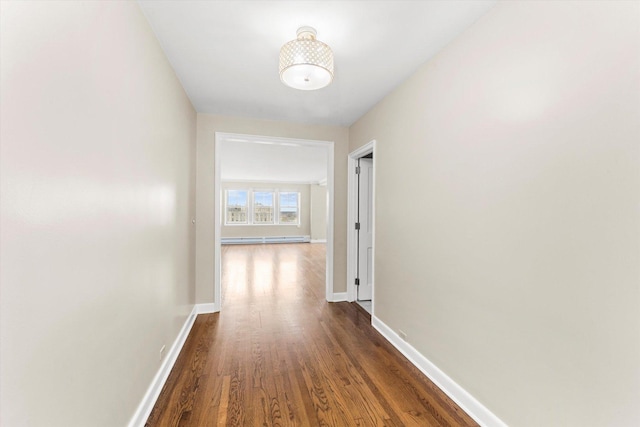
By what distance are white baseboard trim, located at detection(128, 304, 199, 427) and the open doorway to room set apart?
6.91 ft

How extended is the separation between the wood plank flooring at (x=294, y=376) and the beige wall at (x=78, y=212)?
41cm

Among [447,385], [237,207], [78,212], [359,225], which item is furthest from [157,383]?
[237,207]

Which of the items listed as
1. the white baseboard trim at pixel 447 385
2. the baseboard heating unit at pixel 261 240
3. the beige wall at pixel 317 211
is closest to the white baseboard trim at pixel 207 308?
the white baseboard trim at pixel 447 385

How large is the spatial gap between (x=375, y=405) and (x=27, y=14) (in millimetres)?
2395

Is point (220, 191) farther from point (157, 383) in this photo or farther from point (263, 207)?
point (263, 207)

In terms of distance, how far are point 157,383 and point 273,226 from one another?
8.93 metres

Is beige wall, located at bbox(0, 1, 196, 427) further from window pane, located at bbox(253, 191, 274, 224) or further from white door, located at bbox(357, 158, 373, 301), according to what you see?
window pane, located at bbox(253, 191, 274, 224)

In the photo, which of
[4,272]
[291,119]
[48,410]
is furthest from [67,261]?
[291,119]

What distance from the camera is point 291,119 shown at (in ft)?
11.3

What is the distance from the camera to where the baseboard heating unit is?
33.2ft

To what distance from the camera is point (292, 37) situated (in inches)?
72.4

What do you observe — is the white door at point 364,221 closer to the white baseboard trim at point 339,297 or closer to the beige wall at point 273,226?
the white baseboard trim at point 339,297

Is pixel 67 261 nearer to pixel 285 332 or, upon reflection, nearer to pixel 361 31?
pixel 361 31

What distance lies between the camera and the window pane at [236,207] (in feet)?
33.6
